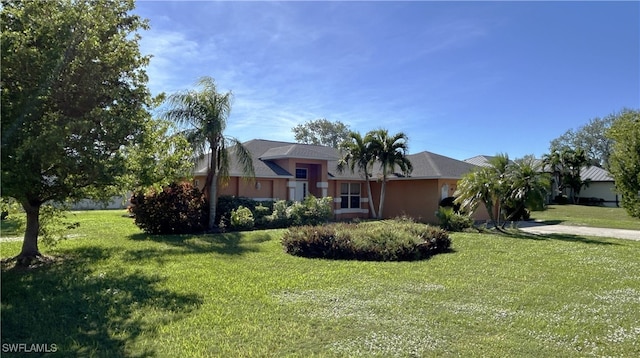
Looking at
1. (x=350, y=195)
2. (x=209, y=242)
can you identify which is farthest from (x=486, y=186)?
(x=209, y=242)

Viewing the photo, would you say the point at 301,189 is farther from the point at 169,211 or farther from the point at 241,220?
the point at 169,211

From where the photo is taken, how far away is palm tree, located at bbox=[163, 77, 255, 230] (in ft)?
58.1

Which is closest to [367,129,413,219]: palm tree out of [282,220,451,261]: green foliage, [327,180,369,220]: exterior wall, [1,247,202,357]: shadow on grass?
[327,180,369,220]: exterior wall

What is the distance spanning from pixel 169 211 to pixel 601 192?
49982 millimetres

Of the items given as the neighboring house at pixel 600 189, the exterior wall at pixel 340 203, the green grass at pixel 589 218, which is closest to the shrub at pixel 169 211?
the exterior wall at pixel 340 203

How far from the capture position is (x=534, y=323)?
233 inches

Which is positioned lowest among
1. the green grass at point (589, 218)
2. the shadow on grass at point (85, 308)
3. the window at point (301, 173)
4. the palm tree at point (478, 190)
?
the shadow on grass at point (85, 308)

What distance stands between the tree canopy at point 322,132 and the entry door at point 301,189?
129 ft

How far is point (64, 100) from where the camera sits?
29.1 feet

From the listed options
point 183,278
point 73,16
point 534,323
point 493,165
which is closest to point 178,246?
point 183,278

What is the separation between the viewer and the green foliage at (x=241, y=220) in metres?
18.4

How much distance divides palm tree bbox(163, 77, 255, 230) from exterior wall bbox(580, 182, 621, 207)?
46.0 meters

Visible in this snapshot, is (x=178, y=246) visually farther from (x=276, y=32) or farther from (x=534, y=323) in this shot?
(x=534, y=323)

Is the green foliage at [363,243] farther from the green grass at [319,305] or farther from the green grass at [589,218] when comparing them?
the green grass at [589,218]
